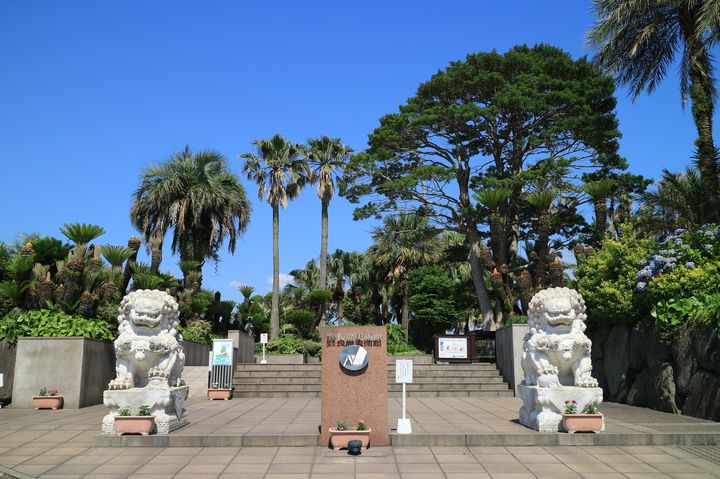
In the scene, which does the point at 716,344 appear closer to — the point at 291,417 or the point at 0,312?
the point at 291,417

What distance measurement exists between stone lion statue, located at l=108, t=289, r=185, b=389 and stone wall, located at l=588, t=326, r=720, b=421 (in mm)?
9436

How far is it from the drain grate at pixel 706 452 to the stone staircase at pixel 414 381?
7942 millimetres

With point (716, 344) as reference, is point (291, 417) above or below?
below

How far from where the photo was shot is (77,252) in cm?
1564

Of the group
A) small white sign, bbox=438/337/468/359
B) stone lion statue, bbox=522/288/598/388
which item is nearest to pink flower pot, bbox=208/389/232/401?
Answer: small white sign, bbox=438/337/468/359

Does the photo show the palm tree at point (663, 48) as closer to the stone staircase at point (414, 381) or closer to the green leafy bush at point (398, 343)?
the stone staircase at point (414, 381)

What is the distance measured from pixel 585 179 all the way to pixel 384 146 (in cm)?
849

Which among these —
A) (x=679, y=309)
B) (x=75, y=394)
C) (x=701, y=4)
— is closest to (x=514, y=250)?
(x=701, y=4)

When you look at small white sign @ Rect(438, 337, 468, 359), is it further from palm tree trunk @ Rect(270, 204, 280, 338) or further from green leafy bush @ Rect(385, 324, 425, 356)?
palm tree trunk @ Rect(270, 204, 280, 338)

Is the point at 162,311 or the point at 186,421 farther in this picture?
the point at 186,421

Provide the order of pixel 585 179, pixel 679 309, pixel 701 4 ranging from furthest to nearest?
1. pixel 585 179
2. pixel 701 4
3. pixel 679 309

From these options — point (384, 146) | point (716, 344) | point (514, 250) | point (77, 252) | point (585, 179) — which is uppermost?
point (384, 146)

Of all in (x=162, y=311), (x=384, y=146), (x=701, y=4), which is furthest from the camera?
(x=384, y=146)

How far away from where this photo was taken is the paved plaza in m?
6.59
